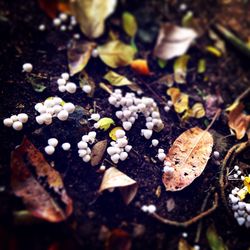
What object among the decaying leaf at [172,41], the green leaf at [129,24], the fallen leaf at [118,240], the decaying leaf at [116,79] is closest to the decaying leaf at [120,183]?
the fallen leaf at [118,240]

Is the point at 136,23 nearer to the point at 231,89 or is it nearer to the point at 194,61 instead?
the point at 194,61

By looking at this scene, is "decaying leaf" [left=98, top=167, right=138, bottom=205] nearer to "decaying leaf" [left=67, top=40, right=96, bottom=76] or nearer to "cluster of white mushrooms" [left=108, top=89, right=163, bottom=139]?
"cluster of white mushrooms" [left=108, top=89, right=163, bottom=139]

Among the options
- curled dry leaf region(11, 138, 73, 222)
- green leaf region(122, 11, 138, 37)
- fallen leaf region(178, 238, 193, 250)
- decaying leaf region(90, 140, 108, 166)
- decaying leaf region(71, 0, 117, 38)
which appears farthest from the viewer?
green leaf region(122, 11, 138, 37)

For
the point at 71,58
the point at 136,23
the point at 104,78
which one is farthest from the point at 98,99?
the point at 136,23

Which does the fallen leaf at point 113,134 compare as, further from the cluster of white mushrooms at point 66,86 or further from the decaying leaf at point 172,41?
the decaying leaf at point 172,41

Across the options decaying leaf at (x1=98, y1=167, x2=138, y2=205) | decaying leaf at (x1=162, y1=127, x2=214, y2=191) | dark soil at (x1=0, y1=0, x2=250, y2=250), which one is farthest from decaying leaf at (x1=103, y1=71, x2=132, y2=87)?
decaying leaf at (x1=98, y1=167, x2=138, y2=205)

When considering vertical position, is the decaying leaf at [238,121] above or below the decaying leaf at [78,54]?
above
